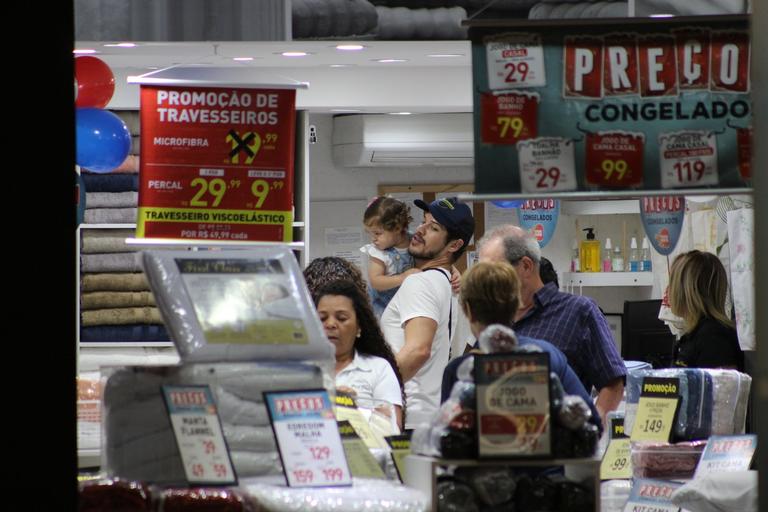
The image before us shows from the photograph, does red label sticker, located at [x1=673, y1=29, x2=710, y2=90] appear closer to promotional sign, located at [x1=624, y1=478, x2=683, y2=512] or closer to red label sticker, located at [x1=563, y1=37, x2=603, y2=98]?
red label sticker, located at [x1=563, y1=37, x2=603, y2=98]

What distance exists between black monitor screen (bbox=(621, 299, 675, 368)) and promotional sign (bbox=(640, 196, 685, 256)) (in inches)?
19.9

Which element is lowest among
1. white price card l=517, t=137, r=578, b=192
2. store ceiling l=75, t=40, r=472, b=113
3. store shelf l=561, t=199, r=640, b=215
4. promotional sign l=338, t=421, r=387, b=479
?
promotional sign l=338, t=421, r=387, b=479

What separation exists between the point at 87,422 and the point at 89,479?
2154 mm

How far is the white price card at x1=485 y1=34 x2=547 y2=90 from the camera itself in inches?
129

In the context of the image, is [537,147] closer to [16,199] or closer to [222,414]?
[222,414]

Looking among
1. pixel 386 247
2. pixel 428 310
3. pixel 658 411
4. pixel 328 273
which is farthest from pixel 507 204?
pixel 658 411

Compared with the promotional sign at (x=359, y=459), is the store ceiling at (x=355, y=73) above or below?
above

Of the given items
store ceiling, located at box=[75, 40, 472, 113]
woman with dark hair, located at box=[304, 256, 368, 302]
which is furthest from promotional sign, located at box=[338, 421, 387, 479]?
store ceiling, located at box=[75, 40, 472, 113]

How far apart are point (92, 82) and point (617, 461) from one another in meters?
2.70

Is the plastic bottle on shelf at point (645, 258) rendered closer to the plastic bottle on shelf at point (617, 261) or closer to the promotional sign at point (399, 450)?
the plastic bottle on shelf at point (617, 261)

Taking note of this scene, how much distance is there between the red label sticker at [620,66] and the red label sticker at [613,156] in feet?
0.41

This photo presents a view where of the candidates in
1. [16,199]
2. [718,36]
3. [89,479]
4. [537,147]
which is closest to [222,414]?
[89,479]

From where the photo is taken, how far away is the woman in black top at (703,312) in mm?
5406

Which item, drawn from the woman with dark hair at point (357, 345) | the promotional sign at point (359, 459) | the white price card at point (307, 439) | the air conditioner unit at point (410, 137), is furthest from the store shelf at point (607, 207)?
the white price card at point (307, 439)
